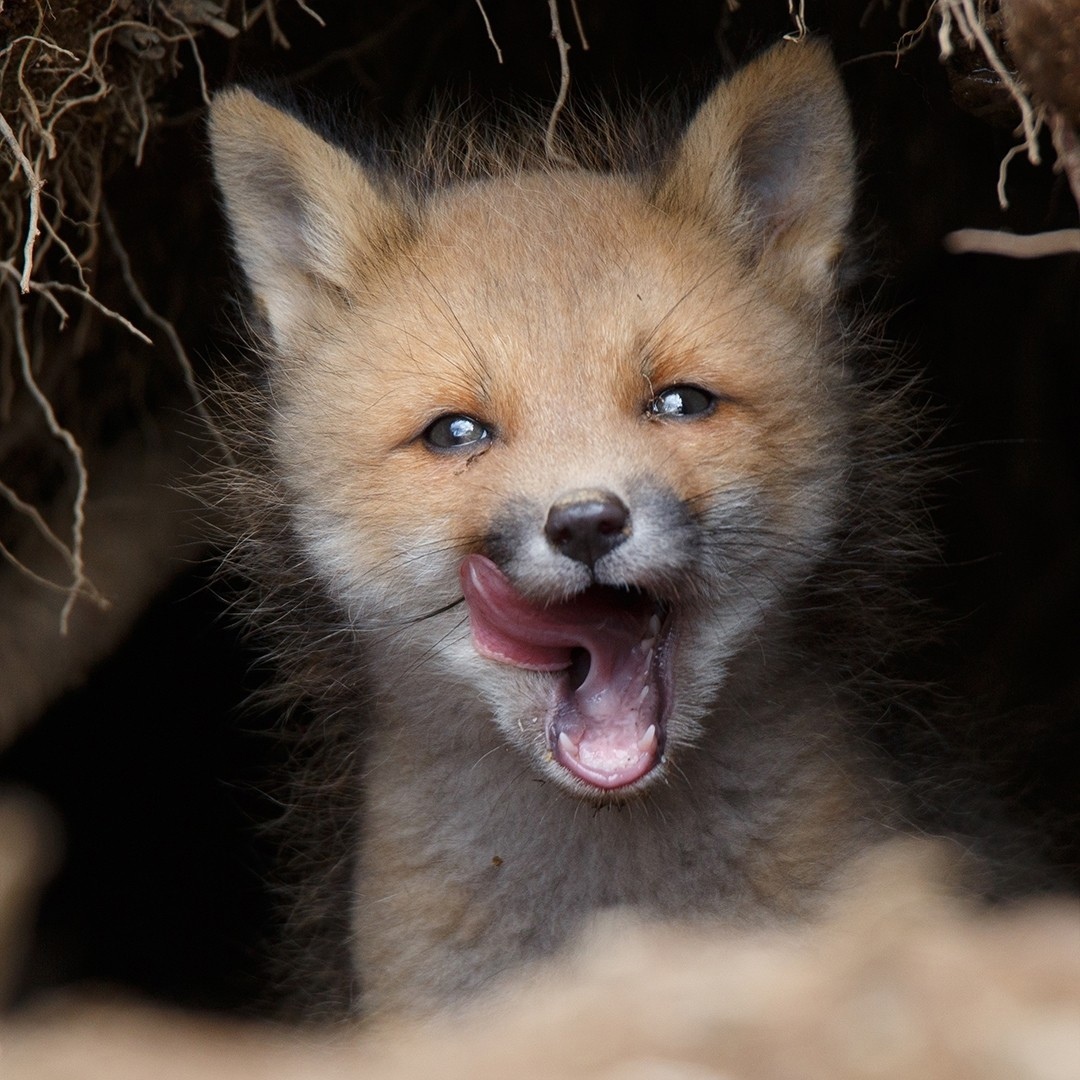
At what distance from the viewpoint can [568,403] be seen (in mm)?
3260

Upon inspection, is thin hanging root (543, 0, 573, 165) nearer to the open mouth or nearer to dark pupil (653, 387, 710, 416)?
dark pupil (653, 387, 710, 416)

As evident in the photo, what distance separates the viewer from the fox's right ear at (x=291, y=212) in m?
3.76

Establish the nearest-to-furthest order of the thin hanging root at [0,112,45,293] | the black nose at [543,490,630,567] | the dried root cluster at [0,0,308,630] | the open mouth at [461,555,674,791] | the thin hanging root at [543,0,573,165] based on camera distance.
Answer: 1. the black nose at [543,490,630,567]
2. the open mouth at [461,555,674,791]
3. the thin hanging root at [0,112,45,293]
4. the thin hanging root at [543,0,573,165]
5. the dried root cluster at [0,0,308,630]

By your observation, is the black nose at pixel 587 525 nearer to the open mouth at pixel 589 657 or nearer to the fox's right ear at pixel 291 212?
the open mouth at pixel 589 657

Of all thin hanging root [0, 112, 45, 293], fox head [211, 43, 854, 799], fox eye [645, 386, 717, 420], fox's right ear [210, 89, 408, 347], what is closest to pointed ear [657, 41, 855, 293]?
fox head [211, 43, 854, 799]

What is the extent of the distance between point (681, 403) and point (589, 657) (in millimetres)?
625

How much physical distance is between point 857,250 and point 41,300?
2693 mm

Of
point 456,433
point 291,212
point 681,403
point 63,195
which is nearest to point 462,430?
point 456,433

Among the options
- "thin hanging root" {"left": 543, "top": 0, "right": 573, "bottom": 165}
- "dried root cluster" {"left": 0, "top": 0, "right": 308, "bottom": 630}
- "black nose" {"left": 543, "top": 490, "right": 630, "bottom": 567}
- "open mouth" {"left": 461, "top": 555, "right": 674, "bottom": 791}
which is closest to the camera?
"black nose" {"left": 543, "top": 490, "right": 630, "bottom": 567}

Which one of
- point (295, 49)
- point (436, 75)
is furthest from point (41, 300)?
point (436, 75)

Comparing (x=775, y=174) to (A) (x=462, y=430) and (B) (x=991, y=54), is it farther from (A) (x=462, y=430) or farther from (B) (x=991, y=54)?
(A) (x=462, y=430)

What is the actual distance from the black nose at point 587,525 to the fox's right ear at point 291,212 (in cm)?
123

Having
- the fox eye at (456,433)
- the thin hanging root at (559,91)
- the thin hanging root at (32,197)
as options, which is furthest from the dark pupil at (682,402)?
the thin hanging root at (32,197)

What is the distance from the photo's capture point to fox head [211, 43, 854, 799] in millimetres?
3141
